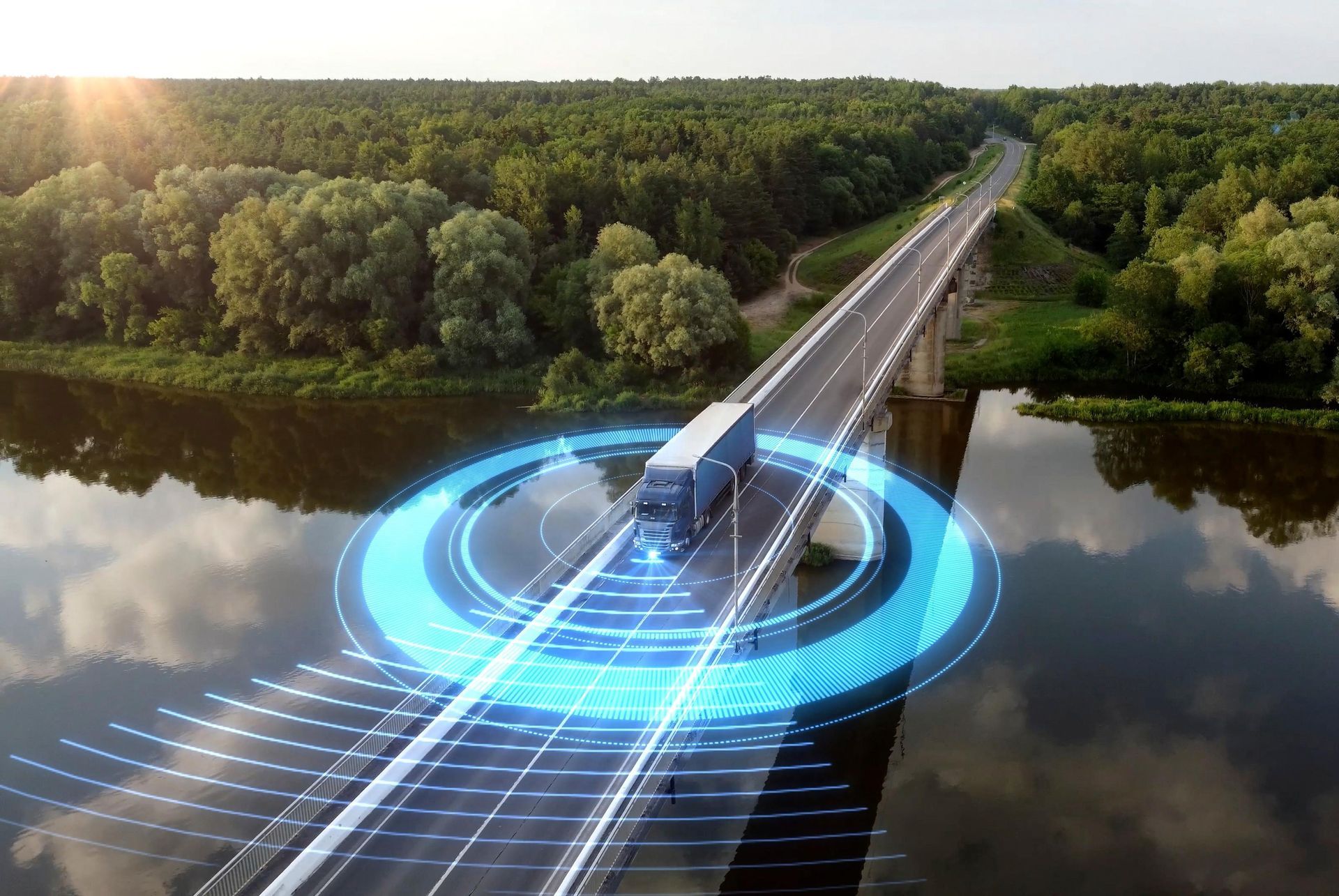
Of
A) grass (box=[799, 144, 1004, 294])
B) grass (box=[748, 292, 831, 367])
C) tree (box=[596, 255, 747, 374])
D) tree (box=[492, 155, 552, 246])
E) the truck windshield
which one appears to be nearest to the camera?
the truck windshield

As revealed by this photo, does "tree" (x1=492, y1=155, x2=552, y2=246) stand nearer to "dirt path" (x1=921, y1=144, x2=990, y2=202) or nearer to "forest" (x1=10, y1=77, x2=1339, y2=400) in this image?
"forest" (x1=10, y1=77, x2=1339, y2=400)

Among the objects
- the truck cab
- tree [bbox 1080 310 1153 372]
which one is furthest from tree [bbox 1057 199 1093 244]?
the truck cab

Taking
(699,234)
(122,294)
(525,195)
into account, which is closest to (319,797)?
(525,195)

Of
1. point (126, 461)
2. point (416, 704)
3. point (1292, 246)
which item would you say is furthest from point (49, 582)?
point (1292, 246)

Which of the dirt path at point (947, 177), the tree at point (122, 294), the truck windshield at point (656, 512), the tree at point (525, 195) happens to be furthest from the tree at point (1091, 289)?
the tree at point (122, 294)

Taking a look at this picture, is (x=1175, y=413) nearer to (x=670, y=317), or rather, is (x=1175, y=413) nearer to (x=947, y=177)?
(x=670, y=317)

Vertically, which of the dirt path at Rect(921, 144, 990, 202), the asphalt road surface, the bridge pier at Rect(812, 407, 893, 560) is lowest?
the bridge pier at Rect(812, 407, 893, 560)
